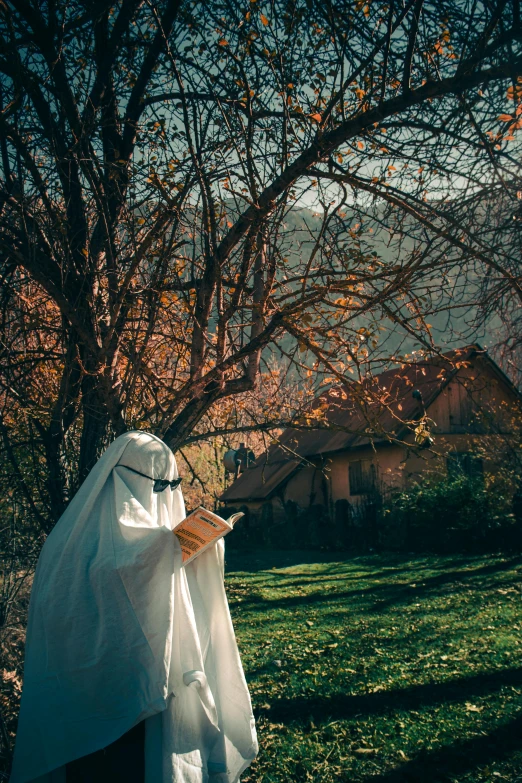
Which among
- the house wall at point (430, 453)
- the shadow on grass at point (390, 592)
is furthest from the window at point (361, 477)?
the shadow on grass at point (390, 592)

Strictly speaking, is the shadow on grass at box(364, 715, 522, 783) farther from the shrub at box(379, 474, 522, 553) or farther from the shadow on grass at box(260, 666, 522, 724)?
the shrub at box(379, 474, 522, 553)

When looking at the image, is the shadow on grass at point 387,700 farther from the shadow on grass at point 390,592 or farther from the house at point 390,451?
the house at point 390,451

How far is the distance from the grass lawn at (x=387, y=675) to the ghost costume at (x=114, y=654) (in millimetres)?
1440

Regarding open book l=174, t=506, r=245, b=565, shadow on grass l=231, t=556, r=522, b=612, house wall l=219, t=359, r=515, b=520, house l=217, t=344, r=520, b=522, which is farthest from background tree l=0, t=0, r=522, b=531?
house wall l=219, t=359, r=515, b=520

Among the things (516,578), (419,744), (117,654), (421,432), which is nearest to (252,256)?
(421,432)

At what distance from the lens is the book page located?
8.93 feet

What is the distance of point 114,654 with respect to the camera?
258 cm

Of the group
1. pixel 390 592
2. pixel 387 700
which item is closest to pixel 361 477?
pixel 390 592

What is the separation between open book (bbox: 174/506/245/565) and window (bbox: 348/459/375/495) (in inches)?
632

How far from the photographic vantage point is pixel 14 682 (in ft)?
17.7

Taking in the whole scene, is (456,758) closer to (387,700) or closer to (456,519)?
(387,700)

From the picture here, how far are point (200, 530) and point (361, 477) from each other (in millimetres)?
→ 16876

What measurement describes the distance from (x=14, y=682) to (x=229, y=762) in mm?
3461

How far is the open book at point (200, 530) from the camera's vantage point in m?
2.72
